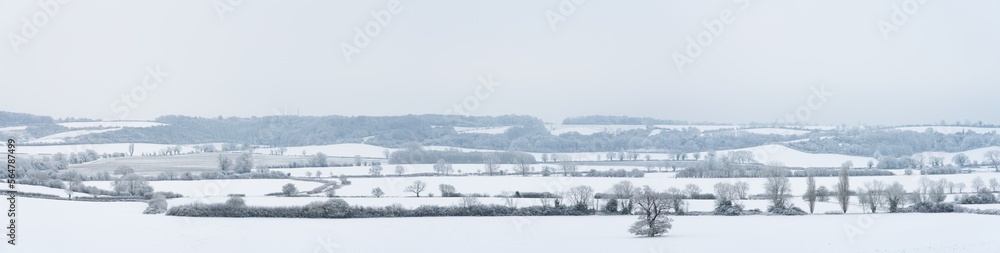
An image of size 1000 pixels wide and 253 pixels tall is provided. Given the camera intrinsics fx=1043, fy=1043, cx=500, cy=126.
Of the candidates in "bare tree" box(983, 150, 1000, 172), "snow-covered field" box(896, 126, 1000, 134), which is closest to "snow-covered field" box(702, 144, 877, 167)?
"bare tree" box(983, 150, 1000, 172)

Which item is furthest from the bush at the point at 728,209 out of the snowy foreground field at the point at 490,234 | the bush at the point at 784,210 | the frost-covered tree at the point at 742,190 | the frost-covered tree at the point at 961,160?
the frost-covered tree at the point at 961,160

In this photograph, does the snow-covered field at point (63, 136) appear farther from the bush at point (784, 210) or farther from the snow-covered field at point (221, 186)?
the bush at point (784, 210)

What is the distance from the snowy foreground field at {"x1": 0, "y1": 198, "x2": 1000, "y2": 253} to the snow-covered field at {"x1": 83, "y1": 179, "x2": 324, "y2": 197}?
43.7 feet

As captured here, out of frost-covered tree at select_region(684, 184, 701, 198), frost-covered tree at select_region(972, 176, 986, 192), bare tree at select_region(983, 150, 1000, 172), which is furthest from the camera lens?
bare tree at select_region(983, 150, 1000, 172)

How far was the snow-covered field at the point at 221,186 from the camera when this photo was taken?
66562mm

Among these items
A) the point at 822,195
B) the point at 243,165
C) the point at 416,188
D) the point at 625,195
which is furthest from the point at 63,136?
the point at 822,195

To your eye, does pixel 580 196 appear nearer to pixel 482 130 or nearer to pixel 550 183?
pixel 550 183

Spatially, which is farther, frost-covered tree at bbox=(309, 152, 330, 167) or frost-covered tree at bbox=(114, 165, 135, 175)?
frost-covered tree at bbox=(309, 152, 330, 167)

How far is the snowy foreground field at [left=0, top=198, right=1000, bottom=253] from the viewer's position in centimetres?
3741

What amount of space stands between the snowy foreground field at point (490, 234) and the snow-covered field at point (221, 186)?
13.3 meters

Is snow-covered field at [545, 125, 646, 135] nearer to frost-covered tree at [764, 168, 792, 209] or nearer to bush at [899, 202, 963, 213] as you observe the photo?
frost-covered tree at [764, 168, 792, 209]

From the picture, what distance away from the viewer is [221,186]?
7181cm

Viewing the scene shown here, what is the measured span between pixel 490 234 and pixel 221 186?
34.6 meters

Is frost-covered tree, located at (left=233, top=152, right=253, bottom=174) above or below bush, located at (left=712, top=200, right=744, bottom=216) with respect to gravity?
above
